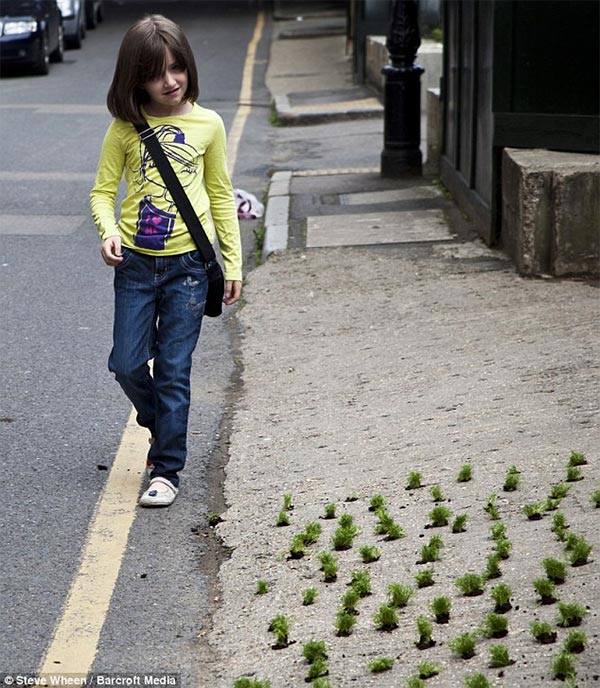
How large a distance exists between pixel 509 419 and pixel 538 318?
67.4 inches

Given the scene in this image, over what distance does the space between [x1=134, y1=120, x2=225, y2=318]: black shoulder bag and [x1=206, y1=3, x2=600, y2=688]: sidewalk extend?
79cm

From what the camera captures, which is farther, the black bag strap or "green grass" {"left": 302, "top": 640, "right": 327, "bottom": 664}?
the black bag strap

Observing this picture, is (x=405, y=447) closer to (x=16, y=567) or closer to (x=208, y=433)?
(x=208, y=433)

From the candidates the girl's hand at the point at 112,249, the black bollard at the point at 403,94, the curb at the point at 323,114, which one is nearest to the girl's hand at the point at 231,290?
the girl's hand at the point at 112,249

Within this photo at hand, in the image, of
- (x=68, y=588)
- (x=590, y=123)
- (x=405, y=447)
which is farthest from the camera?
(x=590, y=123)

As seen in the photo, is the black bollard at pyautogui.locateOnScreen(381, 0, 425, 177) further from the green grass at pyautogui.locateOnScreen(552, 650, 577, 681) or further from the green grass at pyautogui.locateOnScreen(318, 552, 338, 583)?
the green grass at pyautogui.locateOnScreen(552, 650, 577, 681)

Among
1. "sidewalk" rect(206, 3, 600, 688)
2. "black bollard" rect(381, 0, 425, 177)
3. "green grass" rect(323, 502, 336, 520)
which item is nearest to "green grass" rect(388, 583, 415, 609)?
"sidewalk" rect(206, 3, 600, 688)

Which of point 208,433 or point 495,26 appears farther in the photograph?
point 495,26

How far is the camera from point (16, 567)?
4.30 meters

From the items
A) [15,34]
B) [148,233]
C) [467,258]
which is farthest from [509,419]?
[15,34]

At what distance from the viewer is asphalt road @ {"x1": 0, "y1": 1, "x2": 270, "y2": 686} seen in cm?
389

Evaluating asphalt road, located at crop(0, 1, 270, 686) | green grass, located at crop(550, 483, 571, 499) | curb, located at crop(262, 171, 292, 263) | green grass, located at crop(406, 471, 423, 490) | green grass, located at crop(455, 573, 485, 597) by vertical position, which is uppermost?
green grass, located at crop(455, 573, 485, 597)

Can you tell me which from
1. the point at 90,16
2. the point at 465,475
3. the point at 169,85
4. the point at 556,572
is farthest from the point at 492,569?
the point at 90,16

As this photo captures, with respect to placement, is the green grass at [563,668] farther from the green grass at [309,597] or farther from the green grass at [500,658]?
the green grass at [309,597]
